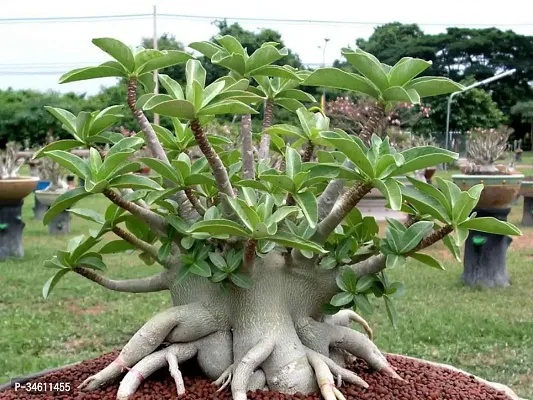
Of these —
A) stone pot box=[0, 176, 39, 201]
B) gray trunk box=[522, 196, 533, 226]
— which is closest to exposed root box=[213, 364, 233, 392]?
stone pot box=[0, 176, 39, 201]

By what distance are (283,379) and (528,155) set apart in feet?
86.4

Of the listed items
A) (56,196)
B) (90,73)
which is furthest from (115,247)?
(56,196)

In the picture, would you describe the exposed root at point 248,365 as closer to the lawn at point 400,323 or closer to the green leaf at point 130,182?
the green leaf at point 130,182

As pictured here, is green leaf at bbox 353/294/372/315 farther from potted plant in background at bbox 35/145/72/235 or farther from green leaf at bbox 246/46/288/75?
potted plant in background at bbox 35/145/72/235

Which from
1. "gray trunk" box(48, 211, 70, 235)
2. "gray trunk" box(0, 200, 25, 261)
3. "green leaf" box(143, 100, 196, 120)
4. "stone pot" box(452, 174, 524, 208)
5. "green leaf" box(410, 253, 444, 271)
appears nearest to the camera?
"green leaf" box(143, 100, 196, 120)

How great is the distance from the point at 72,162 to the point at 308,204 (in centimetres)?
39

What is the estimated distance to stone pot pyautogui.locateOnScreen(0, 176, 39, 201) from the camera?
550cm

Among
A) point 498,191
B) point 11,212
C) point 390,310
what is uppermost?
point 390,310

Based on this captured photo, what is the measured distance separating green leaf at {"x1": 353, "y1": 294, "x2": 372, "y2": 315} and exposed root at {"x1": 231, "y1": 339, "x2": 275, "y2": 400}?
0.58 feet

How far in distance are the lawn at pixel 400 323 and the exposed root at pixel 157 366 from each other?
→ 1673 mm

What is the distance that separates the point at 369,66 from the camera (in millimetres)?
1106

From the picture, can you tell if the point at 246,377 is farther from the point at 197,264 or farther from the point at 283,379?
the point at 197,264

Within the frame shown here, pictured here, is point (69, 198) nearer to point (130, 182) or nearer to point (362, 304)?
point (130, 182)

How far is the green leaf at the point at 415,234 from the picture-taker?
1243mm
